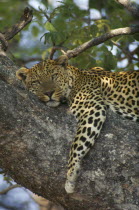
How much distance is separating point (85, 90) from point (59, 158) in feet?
5.75

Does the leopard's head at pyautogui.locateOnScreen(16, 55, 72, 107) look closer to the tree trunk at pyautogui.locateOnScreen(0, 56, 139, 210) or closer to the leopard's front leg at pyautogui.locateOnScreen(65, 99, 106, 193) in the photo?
the leopard's front leg at pyautogui.locateOnScreen(65, 99, 106, 193)

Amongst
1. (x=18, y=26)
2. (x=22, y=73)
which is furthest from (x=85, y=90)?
(x=18, y=26)

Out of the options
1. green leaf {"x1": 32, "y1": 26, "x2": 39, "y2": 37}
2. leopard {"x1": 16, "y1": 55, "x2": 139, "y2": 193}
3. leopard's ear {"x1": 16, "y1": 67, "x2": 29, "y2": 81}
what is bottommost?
leopard {"x1": 16, "y1": 55, "x2": 139, "y2": 193}

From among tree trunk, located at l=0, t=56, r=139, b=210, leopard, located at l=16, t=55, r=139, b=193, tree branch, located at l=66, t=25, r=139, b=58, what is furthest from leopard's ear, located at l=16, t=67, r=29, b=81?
tree trunk, located at l=0, t=56, r=139, b=210

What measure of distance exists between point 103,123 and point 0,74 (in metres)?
1.64

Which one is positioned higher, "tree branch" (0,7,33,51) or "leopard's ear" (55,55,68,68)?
"tree branch" (0,7,33,51)

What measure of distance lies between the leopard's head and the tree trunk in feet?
3.75

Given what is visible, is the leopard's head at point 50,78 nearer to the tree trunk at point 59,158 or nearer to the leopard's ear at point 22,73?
the leopard's ear at point 22,73

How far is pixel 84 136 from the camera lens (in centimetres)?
543

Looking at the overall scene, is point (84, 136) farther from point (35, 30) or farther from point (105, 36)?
point (35, 30)

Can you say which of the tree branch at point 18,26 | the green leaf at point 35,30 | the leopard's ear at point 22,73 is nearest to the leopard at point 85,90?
the leopard's ear at point 22,73

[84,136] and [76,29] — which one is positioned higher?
[76,29]

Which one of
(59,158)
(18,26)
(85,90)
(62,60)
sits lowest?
(59,158)

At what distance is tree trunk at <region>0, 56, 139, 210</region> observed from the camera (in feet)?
16.6
